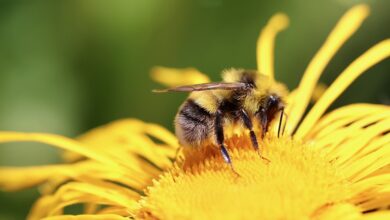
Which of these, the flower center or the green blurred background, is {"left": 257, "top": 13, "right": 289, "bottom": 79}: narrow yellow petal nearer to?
the flower center

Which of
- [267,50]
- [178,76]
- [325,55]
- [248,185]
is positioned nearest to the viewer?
[248,185]

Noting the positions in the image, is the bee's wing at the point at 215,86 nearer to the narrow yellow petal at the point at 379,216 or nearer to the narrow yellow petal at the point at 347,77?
the narrow yellow petal at the point at 347,77

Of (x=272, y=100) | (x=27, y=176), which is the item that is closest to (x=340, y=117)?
(x=272, y=100)

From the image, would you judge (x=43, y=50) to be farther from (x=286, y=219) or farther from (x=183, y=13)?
(x=286, y=219)

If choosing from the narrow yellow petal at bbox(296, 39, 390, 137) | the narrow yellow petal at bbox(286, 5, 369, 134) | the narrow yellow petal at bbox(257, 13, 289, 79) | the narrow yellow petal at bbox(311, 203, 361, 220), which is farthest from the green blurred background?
the narrow yellow petal at bbox(311, 203, 361, 220)

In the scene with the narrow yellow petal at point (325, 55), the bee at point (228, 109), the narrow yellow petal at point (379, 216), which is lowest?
the narrow yellow petal at point (379, 216)

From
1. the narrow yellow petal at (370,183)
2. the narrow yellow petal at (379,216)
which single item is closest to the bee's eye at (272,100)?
the narrow yellow petal at (370,183)

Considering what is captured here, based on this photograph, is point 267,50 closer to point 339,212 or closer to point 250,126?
point 250,126
